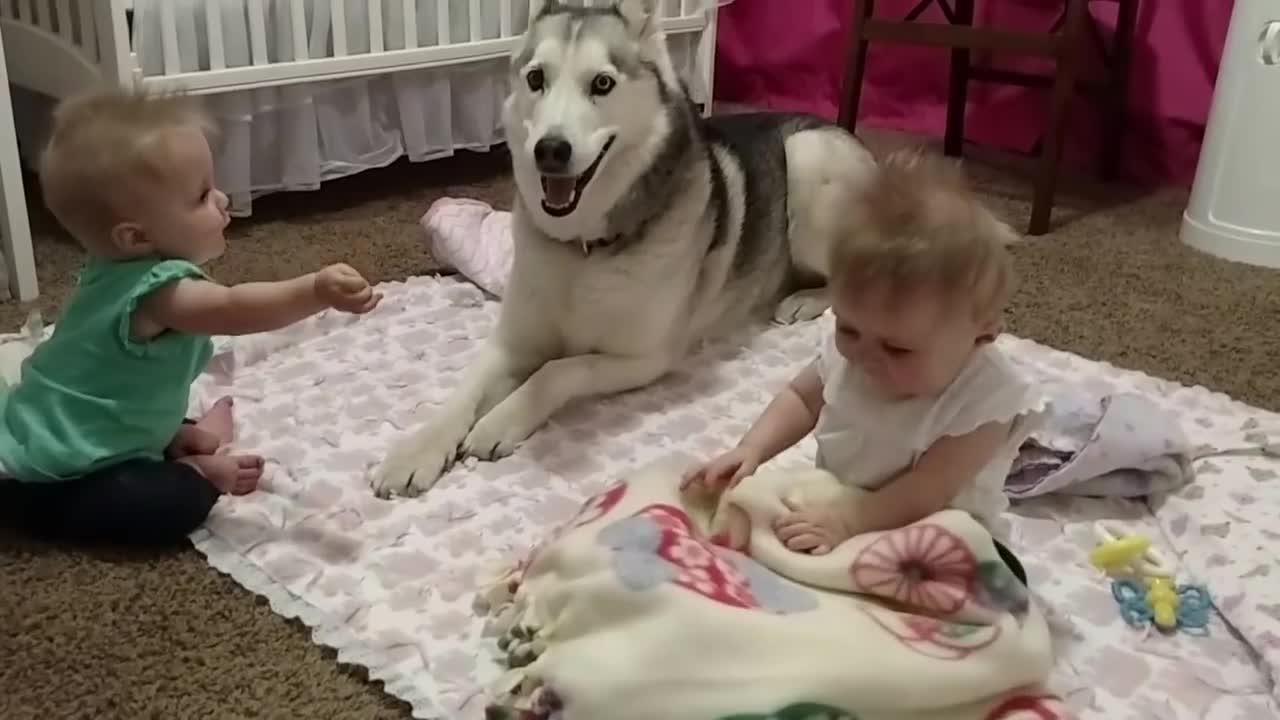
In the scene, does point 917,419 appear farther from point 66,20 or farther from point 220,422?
point 66,20

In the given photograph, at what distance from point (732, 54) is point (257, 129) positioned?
1.92 m

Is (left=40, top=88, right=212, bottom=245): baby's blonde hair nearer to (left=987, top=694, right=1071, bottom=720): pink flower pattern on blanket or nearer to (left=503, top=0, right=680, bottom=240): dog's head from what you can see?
(left=503, top=0, right=680, bottom=240): dog's head

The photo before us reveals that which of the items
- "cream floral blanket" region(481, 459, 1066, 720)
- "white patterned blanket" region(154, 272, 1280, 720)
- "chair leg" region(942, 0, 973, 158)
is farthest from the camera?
"chair leg" region(942, 0, 973, 158)

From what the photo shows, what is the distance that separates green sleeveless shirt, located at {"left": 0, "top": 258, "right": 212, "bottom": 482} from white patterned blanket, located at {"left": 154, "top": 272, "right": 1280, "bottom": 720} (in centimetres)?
15

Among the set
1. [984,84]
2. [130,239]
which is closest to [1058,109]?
[984,84]

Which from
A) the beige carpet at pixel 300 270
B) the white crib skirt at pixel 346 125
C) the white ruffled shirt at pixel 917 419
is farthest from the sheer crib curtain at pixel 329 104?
the white ruffled shirt at pixel 917 419

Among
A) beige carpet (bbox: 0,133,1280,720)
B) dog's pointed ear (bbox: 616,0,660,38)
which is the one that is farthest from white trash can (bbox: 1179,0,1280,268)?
dog's pointed ear (bbox: 616,0,660,38)

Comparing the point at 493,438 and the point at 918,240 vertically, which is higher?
the point at 918,240

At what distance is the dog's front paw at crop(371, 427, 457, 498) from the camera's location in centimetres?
159

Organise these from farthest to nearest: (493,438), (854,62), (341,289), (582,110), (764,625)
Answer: (854,62) < (582,110) < (493,438) < (341,289) < (764,625)

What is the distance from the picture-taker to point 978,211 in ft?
3.75

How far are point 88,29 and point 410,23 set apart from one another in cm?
72

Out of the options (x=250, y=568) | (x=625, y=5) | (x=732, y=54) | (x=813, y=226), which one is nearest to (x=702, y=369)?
(x=813, y=226)

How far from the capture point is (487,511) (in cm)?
157
